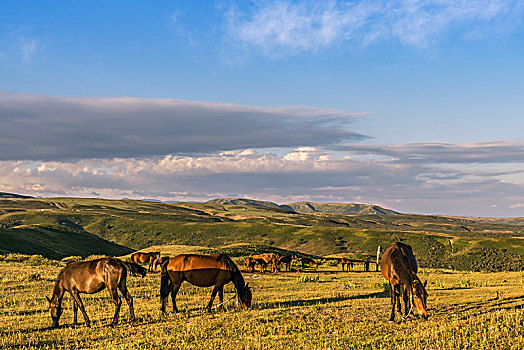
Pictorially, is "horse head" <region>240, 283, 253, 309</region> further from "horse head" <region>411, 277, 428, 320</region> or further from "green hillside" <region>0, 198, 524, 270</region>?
"green hillside" <region>0, 198, 524, 270</region>

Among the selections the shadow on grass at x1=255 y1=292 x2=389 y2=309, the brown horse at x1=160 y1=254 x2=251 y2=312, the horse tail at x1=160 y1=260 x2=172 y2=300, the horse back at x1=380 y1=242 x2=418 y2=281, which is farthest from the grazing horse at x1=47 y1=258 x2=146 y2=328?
the horse back at x1=380 y1=242 x2=418 y2=281

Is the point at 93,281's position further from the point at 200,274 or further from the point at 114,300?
the point at 200,274

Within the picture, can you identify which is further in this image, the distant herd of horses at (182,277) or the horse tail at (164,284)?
the horse tail at (164,284)

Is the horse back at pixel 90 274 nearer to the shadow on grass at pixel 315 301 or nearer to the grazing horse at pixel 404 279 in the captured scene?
the shadow on grass at pixel 315 301

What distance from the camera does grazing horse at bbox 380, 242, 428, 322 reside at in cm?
1509

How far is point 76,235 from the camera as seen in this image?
8569cm

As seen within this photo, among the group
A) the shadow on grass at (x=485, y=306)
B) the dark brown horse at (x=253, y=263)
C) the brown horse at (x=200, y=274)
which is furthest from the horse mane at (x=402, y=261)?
the dark brown horse at (x=253, y=263)

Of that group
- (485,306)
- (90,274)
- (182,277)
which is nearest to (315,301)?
(182,277)

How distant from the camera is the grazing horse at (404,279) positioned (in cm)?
1509

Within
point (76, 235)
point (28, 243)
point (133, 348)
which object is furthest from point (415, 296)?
point (76, 235)

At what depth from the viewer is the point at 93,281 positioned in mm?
16016

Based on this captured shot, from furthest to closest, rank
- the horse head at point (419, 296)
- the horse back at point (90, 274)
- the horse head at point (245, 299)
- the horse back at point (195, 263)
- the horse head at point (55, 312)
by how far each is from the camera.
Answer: the horse head at point (245, 299), the horse back at point (195, 263), the horse head at point (55, 312), the horse back at point (90, 274), the horse head at point (419, 296)

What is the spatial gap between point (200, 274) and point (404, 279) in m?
8.15

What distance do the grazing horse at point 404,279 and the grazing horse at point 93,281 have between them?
9.01 meters
